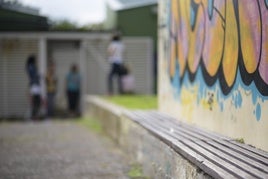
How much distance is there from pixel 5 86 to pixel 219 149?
18.3 metres

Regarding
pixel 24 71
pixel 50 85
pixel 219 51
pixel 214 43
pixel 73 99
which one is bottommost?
pixel 73 99

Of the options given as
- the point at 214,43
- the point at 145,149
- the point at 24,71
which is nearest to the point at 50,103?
the point at 24,71

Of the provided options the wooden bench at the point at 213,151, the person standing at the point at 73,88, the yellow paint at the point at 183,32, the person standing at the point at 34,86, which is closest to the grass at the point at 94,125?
the person standing at the point at 34,86

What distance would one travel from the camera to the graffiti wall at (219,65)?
21.8ft

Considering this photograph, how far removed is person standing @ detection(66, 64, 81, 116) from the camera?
2334 centimetres

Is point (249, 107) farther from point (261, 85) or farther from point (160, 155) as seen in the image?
point (160, 155)

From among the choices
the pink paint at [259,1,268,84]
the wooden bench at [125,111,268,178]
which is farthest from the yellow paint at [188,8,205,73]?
the pink paint at [259,1,268,84]

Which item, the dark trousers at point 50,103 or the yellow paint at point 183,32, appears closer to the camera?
the yellow paint at point 183,32

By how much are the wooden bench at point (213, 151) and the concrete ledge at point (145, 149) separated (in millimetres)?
100

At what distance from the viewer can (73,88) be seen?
23.4 meters

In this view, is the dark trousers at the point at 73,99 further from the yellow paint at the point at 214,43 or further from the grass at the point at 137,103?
the yellow paint at the point at 214,43

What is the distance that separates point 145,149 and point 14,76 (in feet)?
50.3

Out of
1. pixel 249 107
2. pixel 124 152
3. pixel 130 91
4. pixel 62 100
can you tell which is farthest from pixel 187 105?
pixel 62 100

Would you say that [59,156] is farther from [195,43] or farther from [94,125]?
[94,125]
